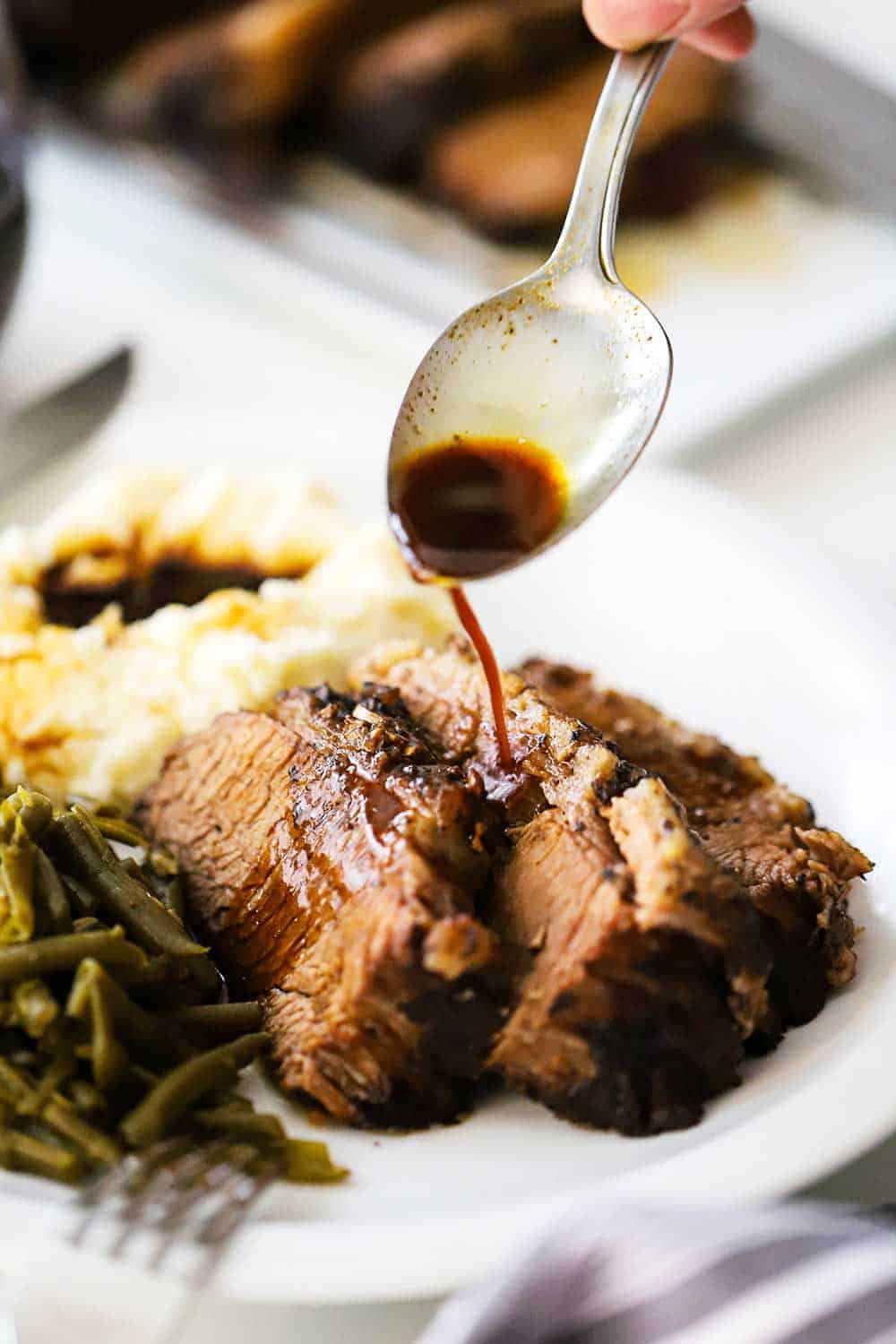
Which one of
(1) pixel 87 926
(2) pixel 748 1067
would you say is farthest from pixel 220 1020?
(2) pixel 748 1067

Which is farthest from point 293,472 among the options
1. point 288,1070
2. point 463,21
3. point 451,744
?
point 463,21

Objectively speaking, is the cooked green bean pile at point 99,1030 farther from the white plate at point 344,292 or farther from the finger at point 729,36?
the white plate at point 344,292

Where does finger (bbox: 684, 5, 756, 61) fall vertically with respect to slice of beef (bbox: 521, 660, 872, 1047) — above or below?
above

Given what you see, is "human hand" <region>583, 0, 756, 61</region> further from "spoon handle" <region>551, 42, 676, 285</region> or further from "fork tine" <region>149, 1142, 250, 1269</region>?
"fork tine" <region>149, 1142, 250, 1269</region>

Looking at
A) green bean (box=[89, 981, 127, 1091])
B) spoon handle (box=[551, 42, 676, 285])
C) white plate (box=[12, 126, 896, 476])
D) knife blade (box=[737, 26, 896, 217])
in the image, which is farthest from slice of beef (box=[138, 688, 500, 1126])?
knife blade (box=[737, 26, 896, 217])

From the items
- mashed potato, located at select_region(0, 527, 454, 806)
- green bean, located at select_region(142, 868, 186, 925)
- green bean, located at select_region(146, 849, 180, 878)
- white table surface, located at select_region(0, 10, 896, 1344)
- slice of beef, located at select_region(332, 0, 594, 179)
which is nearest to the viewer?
green bean, located at select_region(142, 868, 186, 925)

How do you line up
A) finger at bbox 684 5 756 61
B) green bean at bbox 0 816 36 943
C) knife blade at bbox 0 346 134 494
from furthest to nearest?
knife blade at bbox 0 346 134 494 < finger at bbox 684 5 756 61 < green bean at bbox 0 816 36 943

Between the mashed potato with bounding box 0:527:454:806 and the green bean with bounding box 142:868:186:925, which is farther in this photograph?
the mashed potato with bounding box 0:527:454:806

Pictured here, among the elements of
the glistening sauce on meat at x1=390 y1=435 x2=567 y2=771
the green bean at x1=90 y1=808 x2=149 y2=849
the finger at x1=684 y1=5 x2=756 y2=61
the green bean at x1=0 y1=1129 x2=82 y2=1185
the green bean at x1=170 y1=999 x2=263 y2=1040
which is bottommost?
the green bean at x1=90 y1=808 x2=149 y2=849
